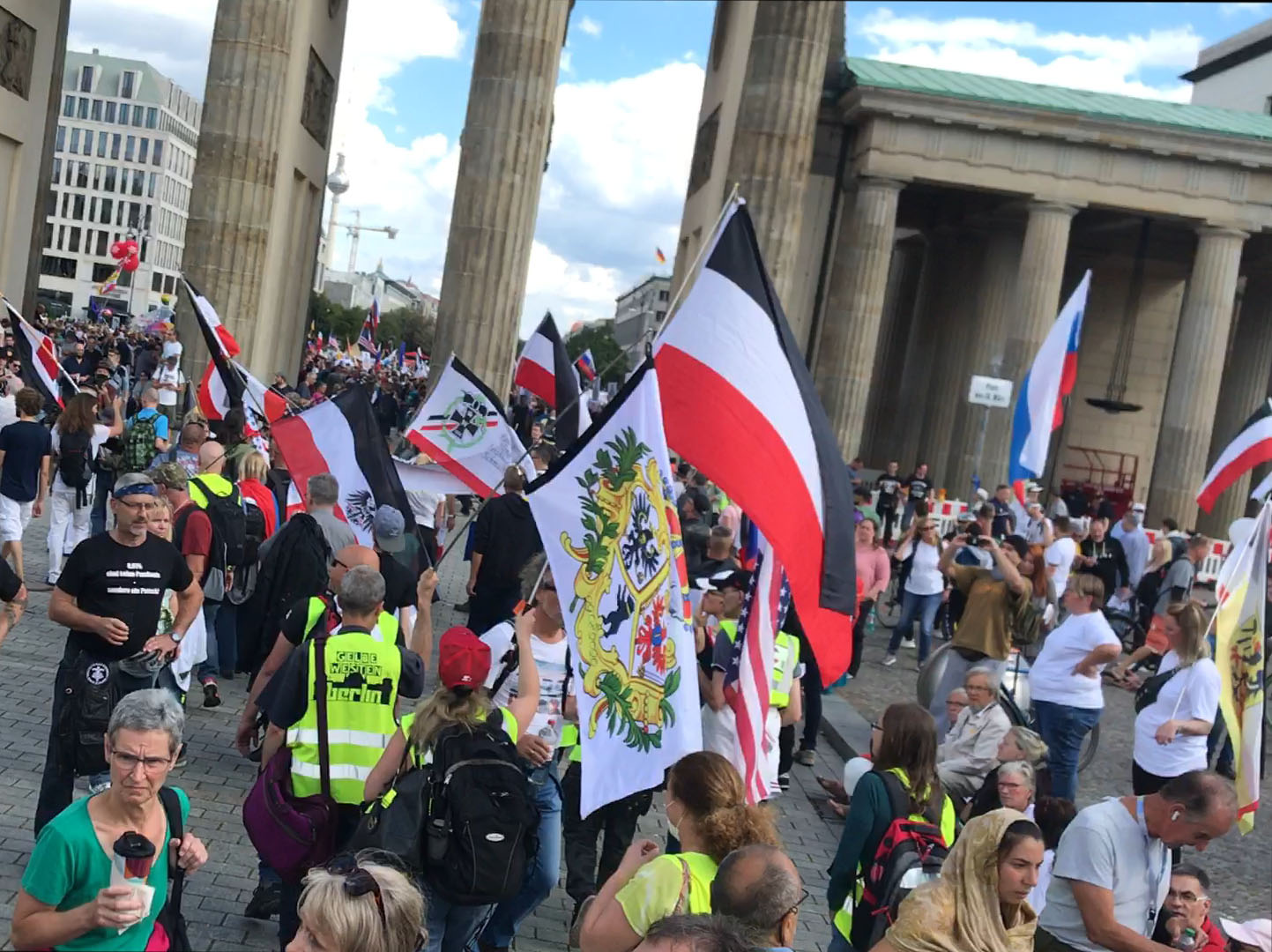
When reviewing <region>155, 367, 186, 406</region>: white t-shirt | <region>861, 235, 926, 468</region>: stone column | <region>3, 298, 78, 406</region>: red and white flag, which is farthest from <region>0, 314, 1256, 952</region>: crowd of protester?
<region>861, 235, 926, 468</region>: stone column

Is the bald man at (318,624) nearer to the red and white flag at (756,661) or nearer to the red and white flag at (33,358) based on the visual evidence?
the red and white flag at (756,661)

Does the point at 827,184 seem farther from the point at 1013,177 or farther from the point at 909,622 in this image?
the point at 909,622

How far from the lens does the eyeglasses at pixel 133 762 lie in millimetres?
3559

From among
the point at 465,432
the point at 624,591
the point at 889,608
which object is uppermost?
the point at 465,432

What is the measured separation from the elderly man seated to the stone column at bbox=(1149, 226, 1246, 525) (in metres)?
26.2

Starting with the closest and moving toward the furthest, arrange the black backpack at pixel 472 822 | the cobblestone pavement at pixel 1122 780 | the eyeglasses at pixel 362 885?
the eyeglasses at pixel 362 885 → the black backpack at pixel 472 822 → the cobblestone pavement at pixel 1122 780

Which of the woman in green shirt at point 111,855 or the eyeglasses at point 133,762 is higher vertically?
the eyeglasses at point 133,762

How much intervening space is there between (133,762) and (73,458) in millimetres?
8692

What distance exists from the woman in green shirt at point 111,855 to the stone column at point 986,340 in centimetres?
2920

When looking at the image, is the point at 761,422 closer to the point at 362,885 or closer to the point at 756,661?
the point at 756,661

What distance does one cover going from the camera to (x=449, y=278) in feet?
72.1

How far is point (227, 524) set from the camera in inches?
336

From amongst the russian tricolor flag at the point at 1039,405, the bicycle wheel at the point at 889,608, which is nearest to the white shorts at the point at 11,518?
the russian tricolor flag at the point at 1039,405

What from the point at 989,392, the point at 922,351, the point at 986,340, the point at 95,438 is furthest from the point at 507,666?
the point at 922,351
